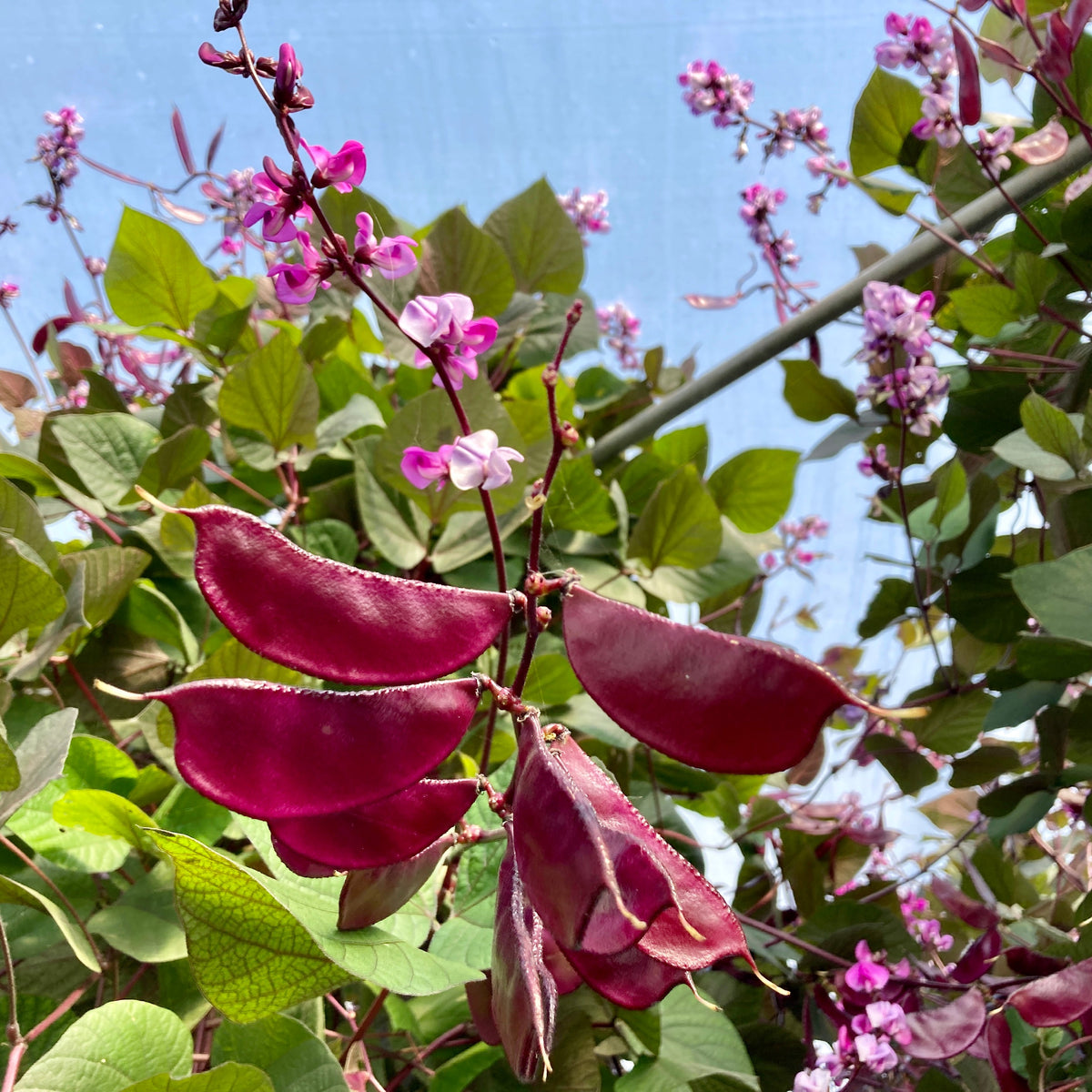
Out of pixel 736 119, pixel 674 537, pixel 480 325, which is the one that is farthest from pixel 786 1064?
pixel 736 119

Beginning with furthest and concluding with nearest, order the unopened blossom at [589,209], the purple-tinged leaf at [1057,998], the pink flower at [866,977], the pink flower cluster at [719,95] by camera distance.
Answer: the unopened blossom at [589,209], the pink flower cluster at [719,95], the pink flower at [866,977], the purple-tinged leaf at [1057,998]

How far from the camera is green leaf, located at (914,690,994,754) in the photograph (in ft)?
1.76

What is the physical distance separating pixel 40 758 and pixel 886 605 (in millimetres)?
525

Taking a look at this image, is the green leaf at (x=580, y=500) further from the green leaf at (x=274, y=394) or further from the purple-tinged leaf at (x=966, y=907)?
the purple-tinged leaf at (x=966, y=907)

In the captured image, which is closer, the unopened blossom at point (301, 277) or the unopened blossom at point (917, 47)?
the unopened blossom at point (301, 277)

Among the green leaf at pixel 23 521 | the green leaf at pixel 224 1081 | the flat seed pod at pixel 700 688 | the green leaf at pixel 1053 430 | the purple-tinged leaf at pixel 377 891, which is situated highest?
the green leaf at pixel 23 521

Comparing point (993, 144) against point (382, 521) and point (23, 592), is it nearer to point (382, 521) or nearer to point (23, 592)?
point (382, 521)

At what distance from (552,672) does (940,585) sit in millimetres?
307

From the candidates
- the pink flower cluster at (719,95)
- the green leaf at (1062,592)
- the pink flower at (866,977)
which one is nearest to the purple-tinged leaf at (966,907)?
the pink flower at (866,977)

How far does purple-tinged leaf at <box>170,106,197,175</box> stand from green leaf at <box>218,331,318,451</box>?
14.5 inches

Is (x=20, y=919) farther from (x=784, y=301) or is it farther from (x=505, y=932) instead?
(x=784, y=301)

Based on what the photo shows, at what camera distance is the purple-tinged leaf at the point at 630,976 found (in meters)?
0.18

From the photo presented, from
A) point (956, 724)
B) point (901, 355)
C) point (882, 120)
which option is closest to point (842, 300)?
point (901, 355)

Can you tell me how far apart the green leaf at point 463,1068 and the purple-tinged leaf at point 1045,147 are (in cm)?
47
